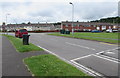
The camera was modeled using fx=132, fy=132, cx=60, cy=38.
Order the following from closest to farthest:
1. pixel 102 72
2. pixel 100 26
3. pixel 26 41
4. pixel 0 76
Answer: pixel 0 76 < pixel 102 72 < pixel 26 41 < pixel 100 26

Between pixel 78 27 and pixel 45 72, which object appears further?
pixel 78 27

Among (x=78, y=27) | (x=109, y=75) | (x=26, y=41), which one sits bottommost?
(x=109, y=75)

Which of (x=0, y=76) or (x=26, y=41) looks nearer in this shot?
(x=0, y=76)

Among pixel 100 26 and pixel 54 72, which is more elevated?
pixel 100 26

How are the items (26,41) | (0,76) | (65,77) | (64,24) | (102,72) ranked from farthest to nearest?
(64,24)
(26,41)
(102,72)
(0,76)
(65,77)

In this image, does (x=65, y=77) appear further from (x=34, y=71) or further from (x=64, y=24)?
(x=64, y=24)

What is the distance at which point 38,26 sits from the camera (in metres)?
108

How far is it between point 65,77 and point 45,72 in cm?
94

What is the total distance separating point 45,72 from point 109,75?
2555 mm

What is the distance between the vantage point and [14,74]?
5.11m

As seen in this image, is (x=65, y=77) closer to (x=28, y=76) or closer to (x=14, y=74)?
(x=28, y=76)

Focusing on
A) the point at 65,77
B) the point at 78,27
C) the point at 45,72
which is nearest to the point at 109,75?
the point at 65,77

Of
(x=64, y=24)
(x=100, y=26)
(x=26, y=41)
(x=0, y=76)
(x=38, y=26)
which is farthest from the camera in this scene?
(x=38, y=26)

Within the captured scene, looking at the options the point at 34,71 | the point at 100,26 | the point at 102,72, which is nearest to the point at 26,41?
the point at 34,71
